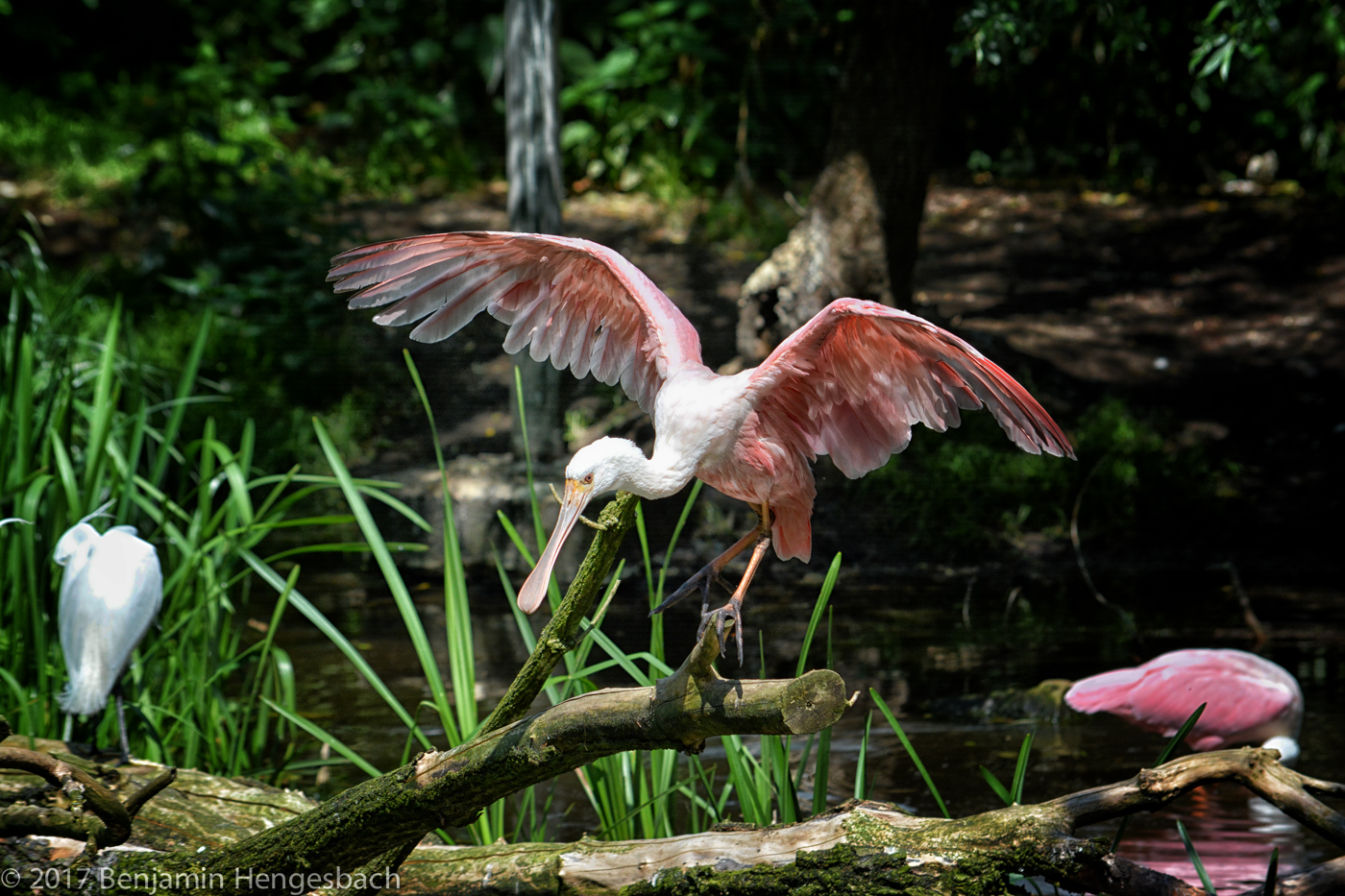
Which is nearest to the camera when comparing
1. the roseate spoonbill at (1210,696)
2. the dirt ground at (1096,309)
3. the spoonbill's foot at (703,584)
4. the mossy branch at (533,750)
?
the mossy branch at (533,750)

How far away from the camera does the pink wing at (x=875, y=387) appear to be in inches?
54.0

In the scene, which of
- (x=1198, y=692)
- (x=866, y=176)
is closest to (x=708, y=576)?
(x=1198, y=692)

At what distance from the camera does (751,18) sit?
6.55m

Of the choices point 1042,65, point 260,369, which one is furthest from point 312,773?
point 1042,65

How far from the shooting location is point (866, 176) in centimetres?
442

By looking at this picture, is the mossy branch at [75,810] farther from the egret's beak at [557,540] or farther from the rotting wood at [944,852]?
the egret's beak at [557,540]

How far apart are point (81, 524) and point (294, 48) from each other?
275 inches

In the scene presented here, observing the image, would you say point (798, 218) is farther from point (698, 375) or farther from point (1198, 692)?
point (698, 375)

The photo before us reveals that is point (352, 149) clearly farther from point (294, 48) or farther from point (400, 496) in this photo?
point (400, 496)

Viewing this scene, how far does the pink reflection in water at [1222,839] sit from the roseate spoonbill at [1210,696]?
171 mm

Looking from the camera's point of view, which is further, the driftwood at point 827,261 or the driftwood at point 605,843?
the driftwood at point 827,261

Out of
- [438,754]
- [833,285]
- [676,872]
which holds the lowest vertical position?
[676,872]

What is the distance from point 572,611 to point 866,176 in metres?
3.39

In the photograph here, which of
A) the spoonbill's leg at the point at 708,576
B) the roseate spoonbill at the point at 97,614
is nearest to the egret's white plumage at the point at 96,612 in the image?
the roseate spoonbill at the point at 97,614
